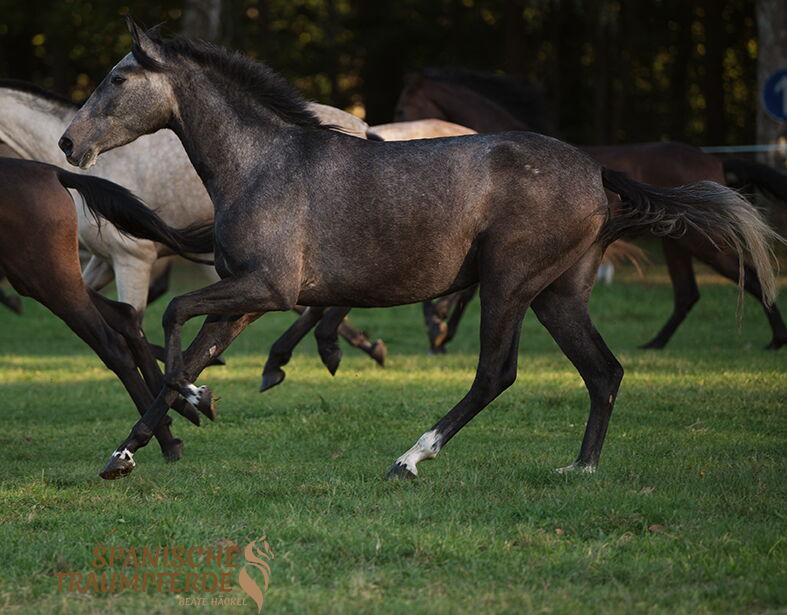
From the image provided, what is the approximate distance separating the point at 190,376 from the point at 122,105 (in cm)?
131

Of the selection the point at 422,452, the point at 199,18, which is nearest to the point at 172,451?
the point at 422,452

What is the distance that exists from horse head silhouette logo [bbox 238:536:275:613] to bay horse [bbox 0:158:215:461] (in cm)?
201

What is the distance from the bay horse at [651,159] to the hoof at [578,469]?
4.28m

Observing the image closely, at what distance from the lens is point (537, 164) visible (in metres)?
5.68

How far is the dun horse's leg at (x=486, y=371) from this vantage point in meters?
5.68

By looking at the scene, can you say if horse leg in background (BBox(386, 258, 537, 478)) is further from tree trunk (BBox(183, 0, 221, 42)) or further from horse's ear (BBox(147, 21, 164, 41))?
tree trunk (BBox(183, 0, 221, 42))

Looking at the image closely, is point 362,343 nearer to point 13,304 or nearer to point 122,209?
point 122,209

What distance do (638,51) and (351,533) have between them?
1144 inches

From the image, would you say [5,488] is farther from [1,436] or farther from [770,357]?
[770,357]

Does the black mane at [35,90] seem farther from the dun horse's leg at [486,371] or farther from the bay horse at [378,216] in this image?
the dun horse's leg at [486,371]

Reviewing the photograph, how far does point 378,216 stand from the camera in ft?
18.7

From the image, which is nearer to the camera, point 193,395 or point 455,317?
point 193,395

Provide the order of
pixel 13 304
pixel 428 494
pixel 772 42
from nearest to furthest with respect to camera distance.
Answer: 1. pixel 428 494
2. pixel 13 304
3. pixel 772 42

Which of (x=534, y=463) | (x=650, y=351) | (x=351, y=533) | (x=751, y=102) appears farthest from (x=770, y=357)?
(x=751, y=102)
